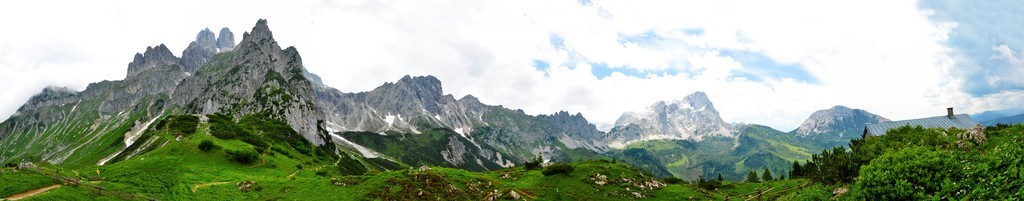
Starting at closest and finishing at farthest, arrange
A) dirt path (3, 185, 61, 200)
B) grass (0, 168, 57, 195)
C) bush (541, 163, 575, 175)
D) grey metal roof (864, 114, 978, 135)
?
dirt path (3, 185, 61, 200) → grass (0, 168, 57, 195) → bush (541, 163, 575, 175) → grey metal roof (864, 114, 978, 135)

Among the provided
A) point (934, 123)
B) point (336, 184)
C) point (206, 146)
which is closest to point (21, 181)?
point (336, 184)

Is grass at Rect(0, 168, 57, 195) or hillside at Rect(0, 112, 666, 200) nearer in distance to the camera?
grass at Rect(0, 168, 57, 195)

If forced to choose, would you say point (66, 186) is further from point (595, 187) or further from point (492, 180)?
point (595, 187)

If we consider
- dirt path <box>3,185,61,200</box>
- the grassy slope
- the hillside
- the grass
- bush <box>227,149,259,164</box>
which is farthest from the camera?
bush <box>227,149,259,164</box>

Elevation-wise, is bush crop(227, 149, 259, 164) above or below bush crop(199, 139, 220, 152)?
below

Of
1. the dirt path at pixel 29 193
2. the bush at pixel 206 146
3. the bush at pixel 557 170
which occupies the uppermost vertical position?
the bush at pixel 206 146

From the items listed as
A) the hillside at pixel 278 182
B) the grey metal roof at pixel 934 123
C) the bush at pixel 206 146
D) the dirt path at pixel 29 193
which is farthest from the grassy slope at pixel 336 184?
the grey metal roof at pixel 934 123

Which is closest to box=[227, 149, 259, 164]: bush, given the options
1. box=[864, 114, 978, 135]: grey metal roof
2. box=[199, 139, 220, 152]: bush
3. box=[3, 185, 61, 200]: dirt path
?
box=[199, 139, 220, 152]: bush

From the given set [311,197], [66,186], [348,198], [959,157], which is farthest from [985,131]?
[66,186]

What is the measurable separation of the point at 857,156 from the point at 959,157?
23.3 meters

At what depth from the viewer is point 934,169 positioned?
3086cm

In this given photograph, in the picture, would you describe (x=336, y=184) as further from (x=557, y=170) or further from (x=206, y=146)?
(x=206, y=146)

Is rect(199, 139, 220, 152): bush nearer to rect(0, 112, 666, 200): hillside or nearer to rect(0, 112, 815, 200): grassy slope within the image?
rect(0, 112, 666, 200): hillside

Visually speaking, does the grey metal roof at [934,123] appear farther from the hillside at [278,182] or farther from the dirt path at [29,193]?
the dirt path at [29,193]
